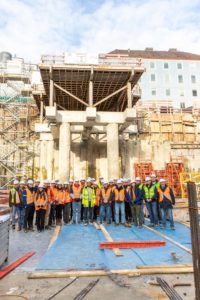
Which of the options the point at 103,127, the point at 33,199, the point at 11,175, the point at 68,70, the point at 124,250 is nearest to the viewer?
the point at 124,250

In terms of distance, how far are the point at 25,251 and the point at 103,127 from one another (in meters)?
14.4

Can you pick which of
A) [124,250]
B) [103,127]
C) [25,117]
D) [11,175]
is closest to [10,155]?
[11,175]

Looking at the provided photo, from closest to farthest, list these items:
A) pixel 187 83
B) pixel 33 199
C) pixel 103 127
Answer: pixel 33 199
pixel 103 127
pixel 187 83

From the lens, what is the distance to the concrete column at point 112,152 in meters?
16.7

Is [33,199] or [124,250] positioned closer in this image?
[124,250]

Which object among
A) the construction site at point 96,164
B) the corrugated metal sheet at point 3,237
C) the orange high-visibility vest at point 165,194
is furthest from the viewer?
the orange high-visibility vest at point 165,194

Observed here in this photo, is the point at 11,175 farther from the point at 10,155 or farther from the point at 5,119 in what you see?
the point at 5,119

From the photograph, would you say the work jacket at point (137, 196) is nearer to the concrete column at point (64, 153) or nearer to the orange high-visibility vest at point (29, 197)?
the orange high-visibility vest at point (29, 197)

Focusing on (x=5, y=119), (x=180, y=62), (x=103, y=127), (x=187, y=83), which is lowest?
(x=103, y=127)

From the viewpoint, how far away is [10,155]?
23.7 m

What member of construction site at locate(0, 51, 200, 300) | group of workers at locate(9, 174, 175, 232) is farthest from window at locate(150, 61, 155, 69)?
group of workers at locate(9, 174, 175, 232)

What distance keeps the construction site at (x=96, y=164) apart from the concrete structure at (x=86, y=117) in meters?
0.07

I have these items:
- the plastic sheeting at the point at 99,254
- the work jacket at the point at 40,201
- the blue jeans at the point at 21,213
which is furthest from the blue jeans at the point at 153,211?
the blue jeans at the point at 21,213

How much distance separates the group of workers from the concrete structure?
5708 millimetres
